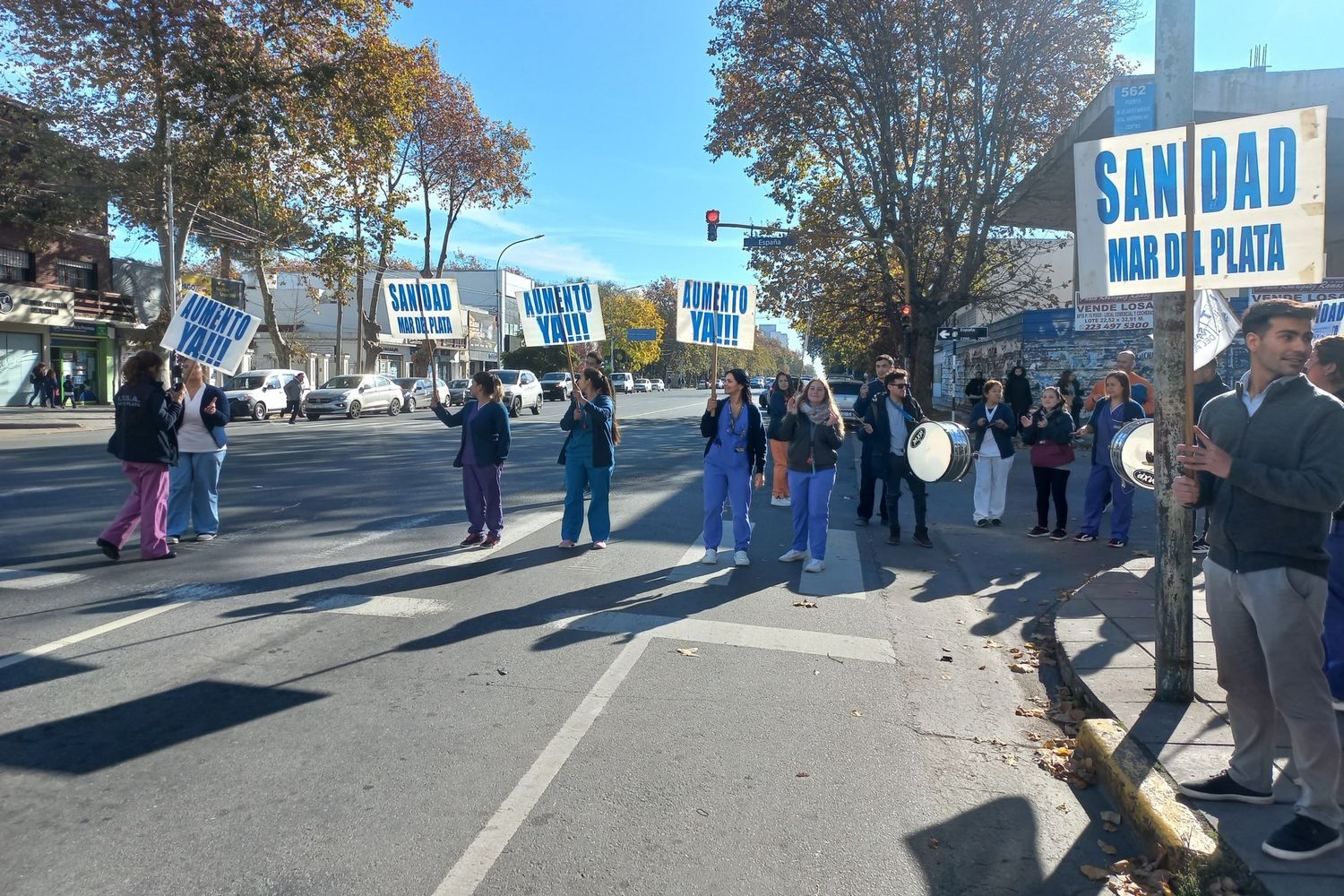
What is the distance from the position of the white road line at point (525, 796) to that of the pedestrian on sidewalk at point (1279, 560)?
8.63 ft

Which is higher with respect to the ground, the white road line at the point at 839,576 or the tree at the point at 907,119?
the tree at the point at 907,119

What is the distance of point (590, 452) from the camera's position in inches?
341

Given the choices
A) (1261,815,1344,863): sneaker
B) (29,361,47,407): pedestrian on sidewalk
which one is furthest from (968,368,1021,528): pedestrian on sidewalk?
(29,361,47,407): pedestrian on sidewalk

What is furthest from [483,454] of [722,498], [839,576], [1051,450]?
[1051,450]

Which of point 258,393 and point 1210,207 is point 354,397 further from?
point 1210,207

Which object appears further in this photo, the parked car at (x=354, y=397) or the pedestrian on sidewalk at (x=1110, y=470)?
the parked car at (x=354, y=397)

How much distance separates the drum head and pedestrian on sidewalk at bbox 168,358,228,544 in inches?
255

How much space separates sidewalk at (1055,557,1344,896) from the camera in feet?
10.1

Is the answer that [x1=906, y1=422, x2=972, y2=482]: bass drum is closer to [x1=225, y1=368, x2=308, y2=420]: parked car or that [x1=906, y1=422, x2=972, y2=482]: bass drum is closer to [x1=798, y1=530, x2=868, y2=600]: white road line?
[x1=798, y1=530, x2=868, y2=600]: white road line

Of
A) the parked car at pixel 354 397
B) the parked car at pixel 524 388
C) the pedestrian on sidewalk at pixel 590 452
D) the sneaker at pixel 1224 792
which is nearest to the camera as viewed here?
the sneaker at pixel 1224 792

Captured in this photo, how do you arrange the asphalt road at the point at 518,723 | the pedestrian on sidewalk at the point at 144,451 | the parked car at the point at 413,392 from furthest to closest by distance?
1. the parked car at the point at 413,392
2. the pedestrian on sidewalk at the point at 144,451
3. the asphalt road at the point at 518,723

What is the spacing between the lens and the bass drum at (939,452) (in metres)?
8.70

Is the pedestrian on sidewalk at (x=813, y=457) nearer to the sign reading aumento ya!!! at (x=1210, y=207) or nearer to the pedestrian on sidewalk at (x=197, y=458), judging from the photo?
the sign reading aumento ya!!! at (x=1210, y=207)

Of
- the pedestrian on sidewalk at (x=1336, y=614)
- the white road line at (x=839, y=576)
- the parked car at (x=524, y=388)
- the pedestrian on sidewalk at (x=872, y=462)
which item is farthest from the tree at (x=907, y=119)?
the pedestrian on sidewalk at (x=1336, y=614)
